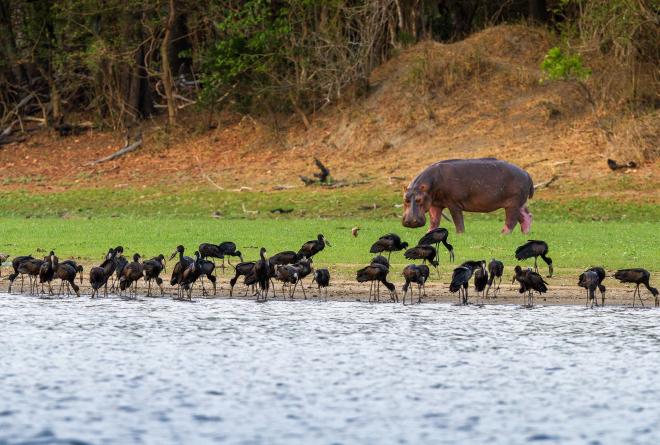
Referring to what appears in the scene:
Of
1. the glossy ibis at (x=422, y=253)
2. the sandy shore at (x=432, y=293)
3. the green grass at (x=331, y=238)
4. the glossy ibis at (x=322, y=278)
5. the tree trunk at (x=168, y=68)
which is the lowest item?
the sandy shore at (x=432, y=293)

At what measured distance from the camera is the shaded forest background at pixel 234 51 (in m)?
36.7

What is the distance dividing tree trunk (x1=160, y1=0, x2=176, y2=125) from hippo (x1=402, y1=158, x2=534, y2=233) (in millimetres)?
18067

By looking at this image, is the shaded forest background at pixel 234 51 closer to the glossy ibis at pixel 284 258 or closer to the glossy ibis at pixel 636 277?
the glossy ibis at pixel 284 258

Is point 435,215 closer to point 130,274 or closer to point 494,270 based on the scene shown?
point 494,270

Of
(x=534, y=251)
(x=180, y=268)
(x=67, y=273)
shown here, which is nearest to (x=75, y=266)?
(x=67, y=273)

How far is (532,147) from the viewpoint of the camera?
35062 mm

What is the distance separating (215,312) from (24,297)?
3169mm

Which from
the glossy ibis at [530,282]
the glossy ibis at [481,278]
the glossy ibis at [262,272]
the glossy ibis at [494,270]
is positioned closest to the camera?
the glossy ibis at [530,282]

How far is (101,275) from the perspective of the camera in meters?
17.8

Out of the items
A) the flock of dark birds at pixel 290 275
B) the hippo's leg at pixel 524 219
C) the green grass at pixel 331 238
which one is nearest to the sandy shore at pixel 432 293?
the flock of dark birds at pixel 290 275

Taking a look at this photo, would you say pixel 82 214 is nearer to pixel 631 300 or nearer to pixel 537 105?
pixel 537 105

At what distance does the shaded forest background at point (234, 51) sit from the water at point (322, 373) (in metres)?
20.2

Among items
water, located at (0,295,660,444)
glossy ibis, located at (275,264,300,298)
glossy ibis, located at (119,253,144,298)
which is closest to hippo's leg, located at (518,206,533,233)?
water, located at (0,295,660,444)

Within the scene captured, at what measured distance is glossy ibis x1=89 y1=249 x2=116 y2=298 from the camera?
58.2 feet
